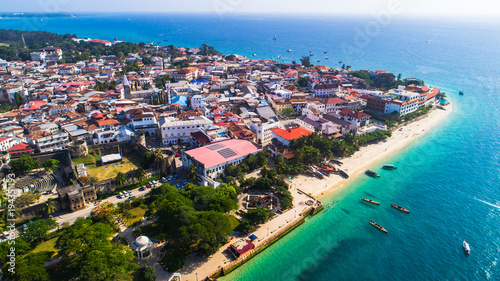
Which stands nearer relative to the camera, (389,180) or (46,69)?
(389,180)

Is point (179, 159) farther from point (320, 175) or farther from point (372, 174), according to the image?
point (372, 174)

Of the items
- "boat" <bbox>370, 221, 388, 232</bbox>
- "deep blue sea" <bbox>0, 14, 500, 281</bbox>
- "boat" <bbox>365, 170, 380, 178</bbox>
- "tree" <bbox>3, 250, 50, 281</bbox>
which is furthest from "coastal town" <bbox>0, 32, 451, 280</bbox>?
"boat" <bbox>370, 221, 388, 232</bbox>

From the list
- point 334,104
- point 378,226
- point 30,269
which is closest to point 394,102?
point 334,104

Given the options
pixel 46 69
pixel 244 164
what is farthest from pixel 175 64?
pixel 244 164

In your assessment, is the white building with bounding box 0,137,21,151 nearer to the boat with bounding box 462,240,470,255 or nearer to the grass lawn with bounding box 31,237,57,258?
the grass lawn with bounding box 31,237,57,258

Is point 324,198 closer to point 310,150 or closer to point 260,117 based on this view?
point 310,150

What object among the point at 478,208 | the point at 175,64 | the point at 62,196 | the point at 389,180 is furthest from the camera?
the point at 175,64
